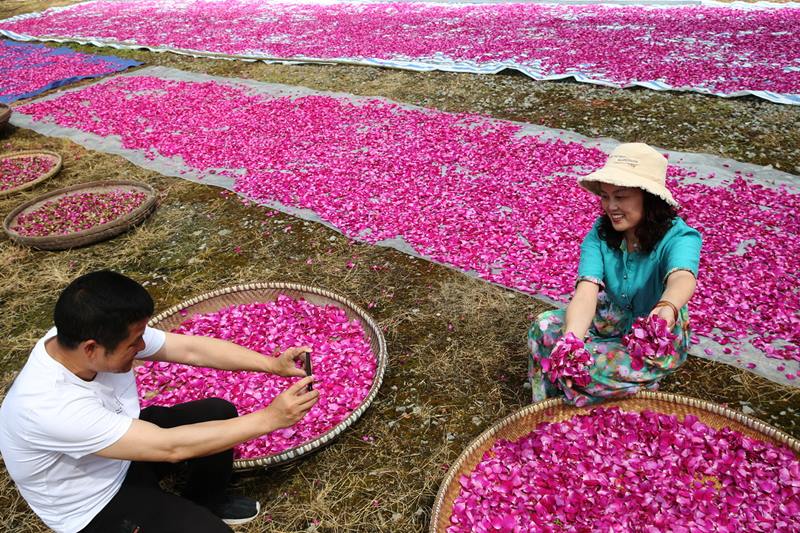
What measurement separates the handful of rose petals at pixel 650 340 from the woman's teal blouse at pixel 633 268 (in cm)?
31

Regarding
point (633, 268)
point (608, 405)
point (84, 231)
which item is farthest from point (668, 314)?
point (84, 231)

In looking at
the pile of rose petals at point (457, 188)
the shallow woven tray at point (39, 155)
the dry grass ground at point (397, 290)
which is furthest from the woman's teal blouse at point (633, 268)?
the shallow woven tray at point (39, 155)

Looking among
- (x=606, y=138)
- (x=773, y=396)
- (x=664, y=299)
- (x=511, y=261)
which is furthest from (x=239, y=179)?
(x=773, y=396)

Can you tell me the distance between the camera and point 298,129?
832 cm

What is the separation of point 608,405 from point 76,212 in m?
6.31

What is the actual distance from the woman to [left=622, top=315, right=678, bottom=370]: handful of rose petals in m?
0.04

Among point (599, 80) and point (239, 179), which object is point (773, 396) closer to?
point (239, 179)

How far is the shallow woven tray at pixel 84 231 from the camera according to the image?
5660mm

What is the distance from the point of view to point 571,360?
271 centimetres

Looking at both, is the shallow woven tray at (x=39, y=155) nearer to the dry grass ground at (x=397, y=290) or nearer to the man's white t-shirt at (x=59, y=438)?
the dry grass ground at (x=397, y=290)

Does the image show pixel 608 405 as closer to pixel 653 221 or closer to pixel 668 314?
pixel 668 314

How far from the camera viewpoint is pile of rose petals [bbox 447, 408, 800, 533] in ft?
8.32

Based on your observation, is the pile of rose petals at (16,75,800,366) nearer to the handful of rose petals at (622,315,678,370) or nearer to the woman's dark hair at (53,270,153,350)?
the handful of rose petals at (622,315,678,370)

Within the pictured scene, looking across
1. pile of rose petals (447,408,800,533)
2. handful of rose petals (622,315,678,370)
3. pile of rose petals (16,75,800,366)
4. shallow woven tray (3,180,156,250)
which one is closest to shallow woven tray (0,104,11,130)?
pile of rose petals (16,75,800,366)
